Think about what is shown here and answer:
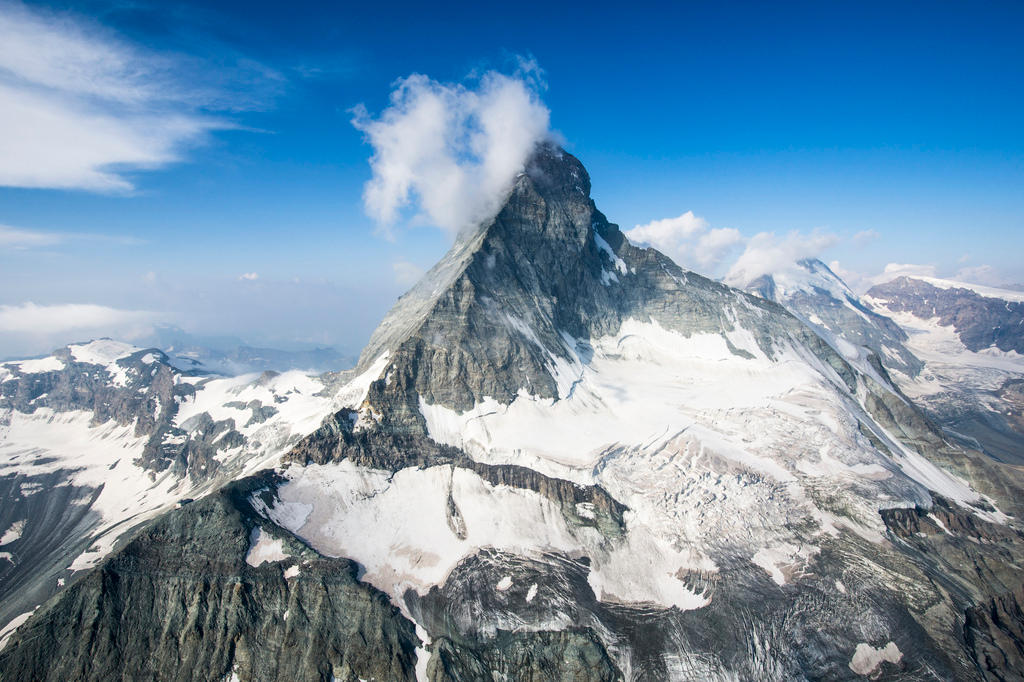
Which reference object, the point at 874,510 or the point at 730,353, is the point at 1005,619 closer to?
the point at 874,510

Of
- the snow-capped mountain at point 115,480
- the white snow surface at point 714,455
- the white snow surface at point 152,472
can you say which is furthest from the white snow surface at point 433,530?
the snow-capped mountain at point 115,480

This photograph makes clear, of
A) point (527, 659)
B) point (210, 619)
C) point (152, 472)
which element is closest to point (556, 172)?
point (527, 659)

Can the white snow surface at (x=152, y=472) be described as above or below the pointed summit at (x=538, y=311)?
below

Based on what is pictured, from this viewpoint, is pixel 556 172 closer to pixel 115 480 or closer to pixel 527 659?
pixel 527 659

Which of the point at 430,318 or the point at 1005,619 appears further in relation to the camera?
the point at 430,318

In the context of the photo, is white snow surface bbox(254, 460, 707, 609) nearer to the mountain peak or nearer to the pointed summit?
the pointed summit

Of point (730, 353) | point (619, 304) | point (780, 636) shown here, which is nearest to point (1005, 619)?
point (780, 636)

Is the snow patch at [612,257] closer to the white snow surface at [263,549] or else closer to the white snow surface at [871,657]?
the white snow surface at [871,657]

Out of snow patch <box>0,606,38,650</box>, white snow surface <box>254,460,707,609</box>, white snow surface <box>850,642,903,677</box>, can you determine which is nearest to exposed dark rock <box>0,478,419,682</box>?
white snow surface <box>254,460,707,609</box>
